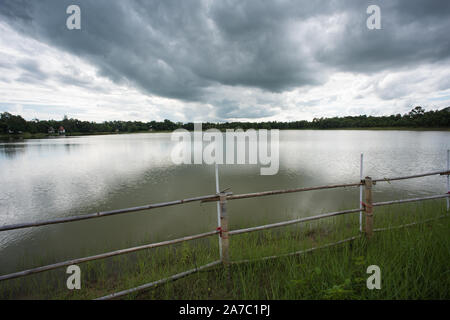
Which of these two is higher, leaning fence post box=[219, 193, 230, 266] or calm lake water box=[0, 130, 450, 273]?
leaning fence post box=[219, 193, 230, 266]

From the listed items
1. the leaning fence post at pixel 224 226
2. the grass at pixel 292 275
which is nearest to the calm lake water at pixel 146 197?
the grass at pixel 292 275

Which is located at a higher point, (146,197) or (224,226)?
(224,226)

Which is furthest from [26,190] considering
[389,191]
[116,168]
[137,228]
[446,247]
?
[389,191]

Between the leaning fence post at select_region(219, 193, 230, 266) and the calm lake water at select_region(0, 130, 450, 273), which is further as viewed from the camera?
the calm lake water at select_region(0, 130, 450, 273)

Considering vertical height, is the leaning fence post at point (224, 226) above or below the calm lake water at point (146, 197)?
above

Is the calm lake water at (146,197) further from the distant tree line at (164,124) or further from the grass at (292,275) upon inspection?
the distant tree line at (164,124)

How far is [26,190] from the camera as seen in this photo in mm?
8008

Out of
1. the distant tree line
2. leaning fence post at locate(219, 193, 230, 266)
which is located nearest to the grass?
leaning fence post at locate(219, 193, 230, 266)

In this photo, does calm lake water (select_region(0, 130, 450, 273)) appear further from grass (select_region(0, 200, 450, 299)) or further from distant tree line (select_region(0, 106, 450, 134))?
distant tree line (select_region(0, 106, 450, 134))

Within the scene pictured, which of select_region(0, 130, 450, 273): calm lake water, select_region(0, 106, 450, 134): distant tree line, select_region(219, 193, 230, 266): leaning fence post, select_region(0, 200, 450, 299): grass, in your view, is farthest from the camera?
select_region(0, 106, 450, 134): distant tree line

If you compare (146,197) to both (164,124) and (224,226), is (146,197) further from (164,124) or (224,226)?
(164,124)

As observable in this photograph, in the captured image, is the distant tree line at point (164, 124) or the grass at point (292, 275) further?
the distant tree line at point (164, 124)

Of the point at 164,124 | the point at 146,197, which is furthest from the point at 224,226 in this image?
the point at 164,124
